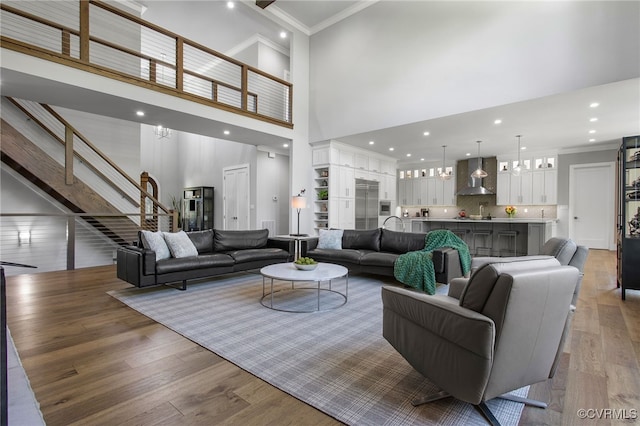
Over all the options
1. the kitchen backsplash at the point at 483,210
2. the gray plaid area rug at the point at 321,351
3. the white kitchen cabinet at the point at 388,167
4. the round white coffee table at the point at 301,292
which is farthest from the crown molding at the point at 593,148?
the round white coffee table at the point at 301,292

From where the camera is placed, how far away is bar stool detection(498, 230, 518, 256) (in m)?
7.88

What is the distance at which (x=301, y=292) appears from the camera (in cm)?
425

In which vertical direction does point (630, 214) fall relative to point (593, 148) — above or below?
below

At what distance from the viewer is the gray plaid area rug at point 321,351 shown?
1.77m

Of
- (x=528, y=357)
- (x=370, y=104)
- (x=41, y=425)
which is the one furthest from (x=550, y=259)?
(x=370, y=104)

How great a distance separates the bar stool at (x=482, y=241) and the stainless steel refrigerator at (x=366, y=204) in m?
2.69

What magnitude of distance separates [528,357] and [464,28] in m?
5.54

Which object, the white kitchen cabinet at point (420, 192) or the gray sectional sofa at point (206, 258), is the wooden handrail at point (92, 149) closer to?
the gray sectional sofa at point (206, 258)

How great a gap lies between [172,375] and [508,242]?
328 inches

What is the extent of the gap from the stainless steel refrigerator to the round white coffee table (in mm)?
4326

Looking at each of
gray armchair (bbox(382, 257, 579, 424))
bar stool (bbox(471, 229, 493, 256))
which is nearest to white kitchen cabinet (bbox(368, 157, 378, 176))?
bar stool (bbox(471, 229, 493, 256))

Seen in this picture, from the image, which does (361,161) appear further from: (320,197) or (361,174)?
(320,197)

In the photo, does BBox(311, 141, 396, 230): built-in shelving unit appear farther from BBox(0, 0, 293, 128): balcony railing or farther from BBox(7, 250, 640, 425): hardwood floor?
BBox(7, 250, 640, 425): hardwood floor

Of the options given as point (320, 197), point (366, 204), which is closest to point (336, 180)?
point (320, 197)
